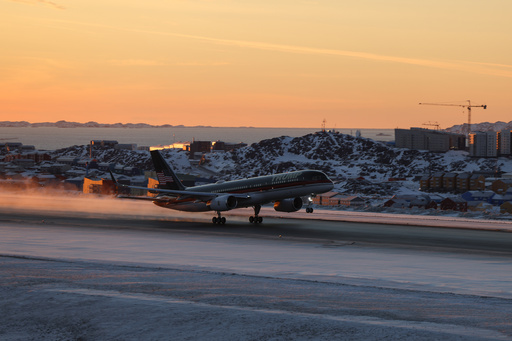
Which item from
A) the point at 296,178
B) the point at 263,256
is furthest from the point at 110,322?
the point at 296,178

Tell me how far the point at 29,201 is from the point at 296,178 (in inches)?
1720

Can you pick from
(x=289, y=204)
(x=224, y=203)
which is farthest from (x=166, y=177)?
(x=289, y=204)

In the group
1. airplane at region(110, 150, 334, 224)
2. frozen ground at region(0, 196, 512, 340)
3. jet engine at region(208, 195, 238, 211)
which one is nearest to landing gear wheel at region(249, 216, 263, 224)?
airplane at region(110, 150, 334, 224)

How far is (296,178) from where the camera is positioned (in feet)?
190

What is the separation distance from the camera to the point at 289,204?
59.7m

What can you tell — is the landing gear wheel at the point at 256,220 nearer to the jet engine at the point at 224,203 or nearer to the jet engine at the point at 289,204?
the jet engine at the point at 289,204

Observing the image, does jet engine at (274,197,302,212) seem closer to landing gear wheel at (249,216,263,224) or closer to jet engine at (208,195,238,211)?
landing gear wheel at (249,216,263,224)

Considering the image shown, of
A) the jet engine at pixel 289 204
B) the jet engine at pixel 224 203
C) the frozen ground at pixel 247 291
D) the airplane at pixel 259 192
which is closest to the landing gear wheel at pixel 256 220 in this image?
the airplane at pixel 259 192

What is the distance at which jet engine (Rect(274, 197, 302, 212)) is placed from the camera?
2344 inches

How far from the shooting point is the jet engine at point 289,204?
5953 centimetres

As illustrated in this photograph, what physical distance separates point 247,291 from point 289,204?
3588 centimetres

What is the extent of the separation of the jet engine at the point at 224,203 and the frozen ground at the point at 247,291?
12603 millimetres

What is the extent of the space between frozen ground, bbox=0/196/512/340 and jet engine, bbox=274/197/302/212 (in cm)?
1457

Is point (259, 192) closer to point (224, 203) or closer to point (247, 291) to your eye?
point (224, 203)
